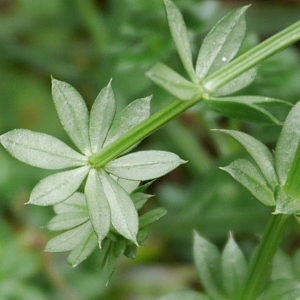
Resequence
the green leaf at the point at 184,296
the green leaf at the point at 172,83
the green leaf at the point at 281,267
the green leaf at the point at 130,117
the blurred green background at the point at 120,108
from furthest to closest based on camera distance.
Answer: the blurred green background at the point at 120,108 < the green leaf at the point at 281,267 < the green leaf at the point at 184,296 < the green leaf at the point at 130,117 < the green leaf at the point at 172,83

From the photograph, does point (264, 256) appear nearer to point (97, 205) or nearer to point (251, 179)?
point (251, 179)

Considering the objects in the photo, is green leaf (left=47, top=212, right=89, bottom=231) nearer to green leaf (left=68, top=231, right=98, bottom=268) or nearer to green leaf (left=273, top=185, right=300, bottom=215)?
green leaf (left=68, top=231, right=98, bottom=268)

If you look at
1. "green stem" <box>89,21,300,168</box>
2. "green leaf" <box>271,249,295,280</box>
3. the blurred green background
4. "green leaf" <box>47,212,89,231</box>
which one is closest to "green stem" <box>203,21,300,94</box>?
"green stem" <box>89,21,300,168</box>

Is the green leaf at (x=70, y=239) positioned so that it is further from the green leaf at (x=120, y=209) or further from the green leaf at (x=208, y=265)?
the green leaf at (x=208, y=265)

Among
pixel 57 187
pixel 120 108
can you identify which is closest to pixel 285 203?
pixel 57 187

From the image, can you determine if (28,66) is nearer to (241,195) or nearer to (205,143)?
(205,143)

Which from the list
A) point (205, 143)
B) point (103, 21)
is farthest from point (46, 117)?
point (205, 143)

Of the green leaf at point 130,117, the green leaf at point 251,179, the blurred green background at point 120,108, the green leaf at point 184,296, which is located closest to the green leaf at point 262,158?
the green leaf at point 251,179
